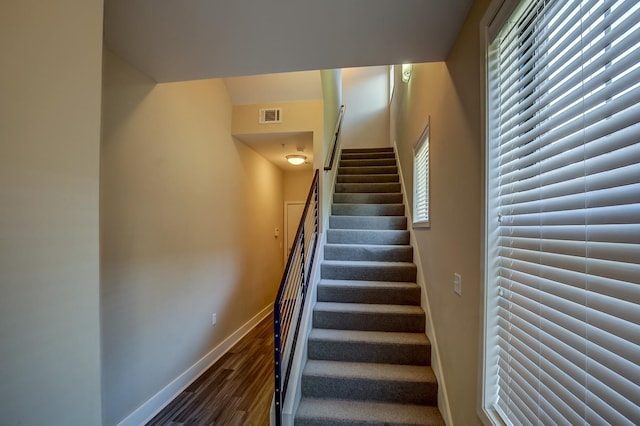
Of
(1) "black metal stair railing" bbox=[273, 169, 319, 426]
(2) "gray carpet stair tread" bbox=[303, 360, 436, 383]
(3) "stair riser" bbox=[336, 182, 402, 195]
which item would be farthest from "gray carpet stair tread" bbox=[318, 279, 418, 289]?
(3) "stair riser" bbox=[336, 182, 402, 195]

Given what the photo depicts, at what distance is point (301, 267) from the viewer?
104 inches

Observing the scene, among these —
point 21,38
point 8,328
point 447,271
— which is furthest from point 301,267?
point 21,38

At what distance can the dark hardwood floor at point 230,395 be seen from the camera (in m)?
2.24

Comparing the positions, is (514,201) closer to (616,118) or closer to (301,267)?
(616,118)

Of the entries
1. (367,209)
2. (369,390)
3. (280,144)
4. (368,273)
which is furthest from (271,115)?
(369,390)

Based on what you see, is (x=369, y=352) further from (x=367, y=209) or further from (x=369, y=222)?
(x=367, y=209)

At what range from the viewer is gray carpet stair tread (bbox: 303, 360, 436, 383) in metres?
2.14

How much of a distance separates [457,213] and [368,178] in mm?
3111

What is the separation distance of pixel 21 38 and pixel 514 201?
5.48 feet

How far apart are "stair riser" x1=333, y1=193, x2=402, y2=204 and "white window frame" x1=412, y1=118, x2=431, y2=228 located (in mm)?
764

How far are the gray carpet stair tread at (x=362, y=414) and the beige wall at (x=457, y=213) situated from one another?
0.28 m

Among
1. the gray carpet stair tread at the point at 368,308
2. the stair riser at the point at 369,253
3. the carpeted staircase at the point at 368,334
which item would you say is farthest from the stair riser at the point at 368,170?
the gray carpet stair tread at the point at 368,308

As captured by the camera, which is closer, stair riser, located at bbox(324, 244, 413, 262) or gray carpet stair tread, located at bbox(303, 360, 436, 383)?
gray carpet stair tread, located at bbox(303, 360, 436, 383)

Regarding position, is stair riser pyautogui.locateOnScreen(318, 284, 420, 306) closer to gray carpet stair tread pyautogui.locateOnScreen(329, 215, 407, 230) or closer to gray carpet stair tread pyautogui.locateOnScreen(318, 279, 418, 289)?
gray carpet stair tread pyautogui.locateOnScreen(318, 279, 418, 289)
